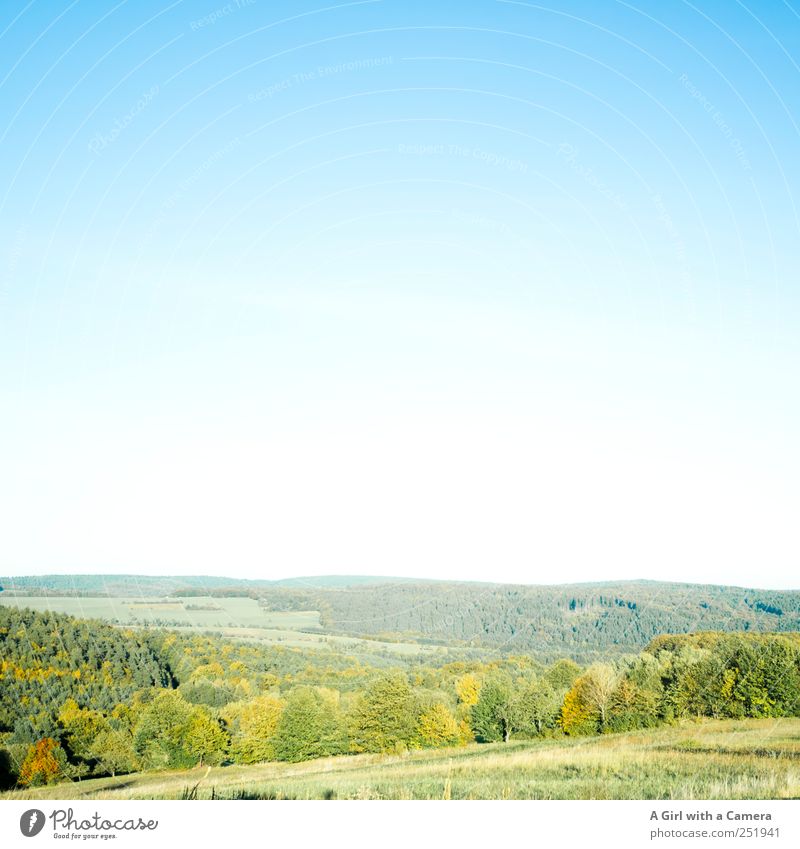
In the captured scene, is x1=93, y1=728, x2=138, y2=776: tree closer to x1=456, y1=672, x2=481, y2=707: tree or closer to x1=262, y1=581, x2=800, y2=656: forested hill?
x1=262, y1=581, x2=800, y2=656: forested hill

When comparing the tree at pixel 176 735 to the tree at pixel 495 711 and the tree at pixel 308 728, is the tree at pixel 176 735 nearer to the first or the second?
the tree at pixel 308 728

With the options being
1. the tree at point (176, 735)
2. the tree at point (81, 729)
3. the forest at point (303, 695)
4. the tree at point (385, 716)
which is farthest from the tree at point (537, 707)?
the tree at point (81, 729)

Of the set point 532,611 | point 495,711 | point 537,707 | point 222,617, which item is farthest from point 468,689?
point 222,617

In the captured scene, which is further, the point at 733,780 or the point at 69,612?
the point at 69,612

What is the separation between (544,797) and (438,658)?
3128 mm

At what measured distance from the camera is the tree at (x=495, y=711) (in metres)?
9.32

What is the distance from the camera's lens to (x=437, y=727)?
9641 mm

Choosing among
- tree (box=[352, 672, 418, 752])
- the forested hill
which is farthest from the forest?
the forested hill

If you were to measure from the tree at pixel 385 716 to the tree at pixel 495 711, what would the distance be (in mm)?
960

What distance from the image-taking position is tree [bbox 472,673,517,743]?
30.6 feet

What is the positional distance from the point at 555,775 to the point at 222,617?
5.14 meters
